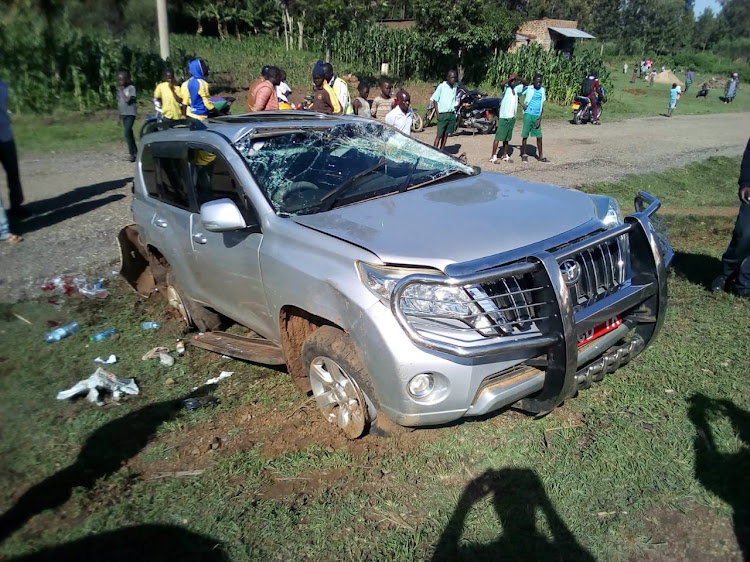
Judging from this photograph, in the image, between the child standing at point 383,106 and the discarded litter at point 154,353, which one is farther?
the child standing at point 383,106

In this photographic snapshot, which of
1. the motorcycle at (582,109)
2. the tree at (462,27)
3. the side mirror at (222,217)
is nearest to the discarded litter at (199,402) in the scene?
the side mirror at (222,217)

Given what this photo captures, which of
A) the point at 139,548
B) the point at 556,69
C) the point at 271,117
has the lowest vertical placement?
the point at 139,548

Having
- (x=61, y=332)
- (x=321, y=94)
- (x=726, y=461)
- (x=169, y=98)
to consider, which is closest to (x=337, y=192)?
(x=726, y=461)

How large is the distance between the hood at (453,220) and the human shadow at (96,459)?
166 centimetres

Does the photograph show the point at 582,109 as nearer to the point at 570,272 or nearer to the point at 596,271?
Result: the point at 596,271

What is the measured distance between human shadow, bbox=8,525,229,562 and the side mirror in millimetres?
1673

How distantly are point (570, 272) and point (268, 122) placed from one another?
8.28 feet

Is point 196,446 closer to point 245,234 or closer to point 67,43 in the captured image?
point 245,234

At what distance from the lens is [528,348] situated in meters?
2.74

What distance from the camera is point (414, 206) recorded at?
11.2 feet

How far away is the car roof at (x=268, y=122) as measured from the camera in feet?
13.1

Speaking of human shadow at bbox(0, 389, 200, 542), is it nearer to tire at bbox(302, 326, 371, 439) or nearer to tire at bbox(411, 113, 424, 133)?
tire at bbox(302, 326, 371, 439)

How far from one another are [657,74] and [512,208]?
4661 centimetres

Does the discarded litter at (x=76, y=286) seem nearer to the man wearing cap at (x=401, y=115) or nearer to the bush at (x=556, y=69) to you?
the man wearing cap at (x=401, y=115)
